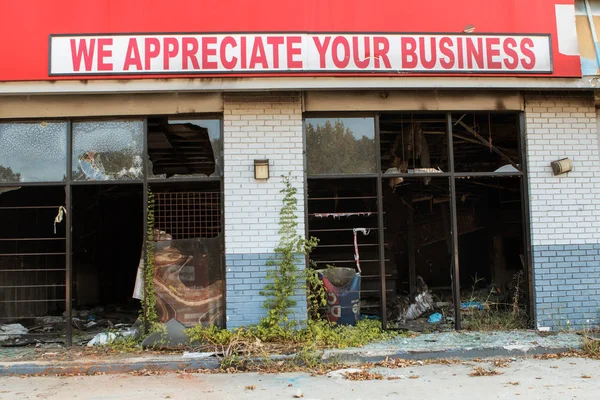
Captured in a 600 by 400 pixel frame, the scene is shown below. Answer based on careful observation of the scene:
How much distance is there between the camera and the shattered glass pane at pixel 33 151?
7.88 metres

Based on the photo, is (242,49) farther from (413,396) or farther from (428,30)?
(413,396)

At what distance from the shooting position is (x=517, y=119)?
27.3 feet

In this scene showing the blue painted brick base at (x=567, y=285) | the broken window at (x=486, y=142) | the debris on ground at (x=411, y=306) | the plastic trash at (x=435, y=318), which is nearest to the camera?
the blue painted brick base at (x=567, y=285)

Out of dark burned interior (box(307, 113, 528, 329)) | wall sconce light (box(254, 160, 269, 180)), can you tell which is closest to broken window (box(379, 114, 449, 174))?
dark burned interior (box(307, 113, 528, 329))

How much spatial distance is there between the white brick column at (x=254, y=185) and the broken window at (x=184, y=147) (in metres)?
0.28

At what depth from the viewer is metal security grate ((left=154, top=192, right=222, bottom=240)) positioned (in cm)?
812

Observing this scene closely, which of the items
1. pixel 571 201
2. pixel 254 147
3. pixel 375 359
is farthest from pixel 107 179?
pixel 571 201

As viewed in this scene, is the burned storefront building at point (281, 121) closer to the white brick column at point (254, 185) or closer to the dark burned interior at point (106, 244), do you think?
the white brick column at point (254, 185)

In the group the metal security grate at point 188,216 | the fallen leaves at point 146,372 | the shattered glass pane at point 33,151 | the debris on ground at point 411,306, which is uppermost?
the shattered glass pane at point 33,151

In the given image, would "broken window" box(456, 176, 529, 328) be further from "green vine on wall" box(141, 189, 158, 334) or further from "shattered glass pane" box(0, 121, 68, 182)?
"shattered glass pane" box(0, 121, 68, 182)

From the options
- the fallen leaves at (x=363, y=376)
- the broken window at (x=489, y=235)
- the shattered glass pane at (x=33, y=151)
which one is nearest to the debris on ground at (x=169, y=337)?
the fallen leaves at (x=363, y=376)

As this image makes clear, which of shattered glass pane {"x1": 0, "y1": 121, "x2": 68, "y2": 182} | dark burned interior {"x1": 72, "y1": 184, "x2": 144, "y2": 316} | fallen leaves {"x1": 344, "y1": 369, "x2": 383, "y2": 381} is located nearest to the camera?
fallen leaves {"x1": 344, "y1": 369, "x2": 383, "y2": 381}

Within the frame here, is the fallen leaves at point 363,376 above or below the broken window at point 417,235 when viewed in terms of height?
below

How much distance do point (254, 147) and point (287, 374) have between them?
3.32m
